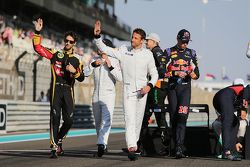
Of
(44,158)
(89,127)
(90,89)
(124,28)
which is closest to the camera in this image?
(44,158)

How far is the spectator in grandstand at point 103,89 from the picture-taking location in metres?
9.41

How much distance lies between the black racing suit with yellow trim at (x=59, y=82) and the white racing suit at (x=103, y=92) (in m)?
0.36

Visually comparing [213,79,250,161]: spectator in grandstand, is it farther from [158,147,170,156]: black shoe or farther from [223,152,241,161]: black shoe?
[158,147,170,156]: black shoe

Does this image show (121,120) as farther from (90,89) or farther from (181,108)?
(181,108)

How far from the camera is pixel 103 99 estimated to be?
951 cm

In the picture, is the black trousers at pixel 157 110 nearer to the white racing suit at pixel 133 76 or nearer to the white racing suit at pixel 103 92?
the white racing suit at pixel 103 92

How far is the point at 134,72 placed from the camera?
8.64m

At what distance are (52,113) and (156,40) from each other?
6.69 ft

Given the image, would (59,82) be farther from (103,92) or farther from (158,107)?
(158,107)

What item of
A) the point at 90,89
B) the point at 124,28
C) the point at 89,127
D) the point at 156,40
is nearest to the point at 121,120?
the point at 90,89

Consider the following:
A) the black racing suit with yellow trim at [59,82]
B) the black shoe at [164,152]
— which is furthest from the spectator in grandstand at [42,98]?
the black racing suit with yellow trim at [59,82]

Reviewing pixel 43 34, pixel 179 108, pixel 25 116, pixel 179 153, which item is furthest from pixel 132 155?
pixel 43 34

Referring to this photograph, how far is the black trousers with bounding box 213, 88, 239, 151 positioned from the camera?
9031 millimetres

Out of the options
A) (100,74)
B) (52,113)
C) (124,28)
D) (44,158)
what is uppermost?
(124,28)
